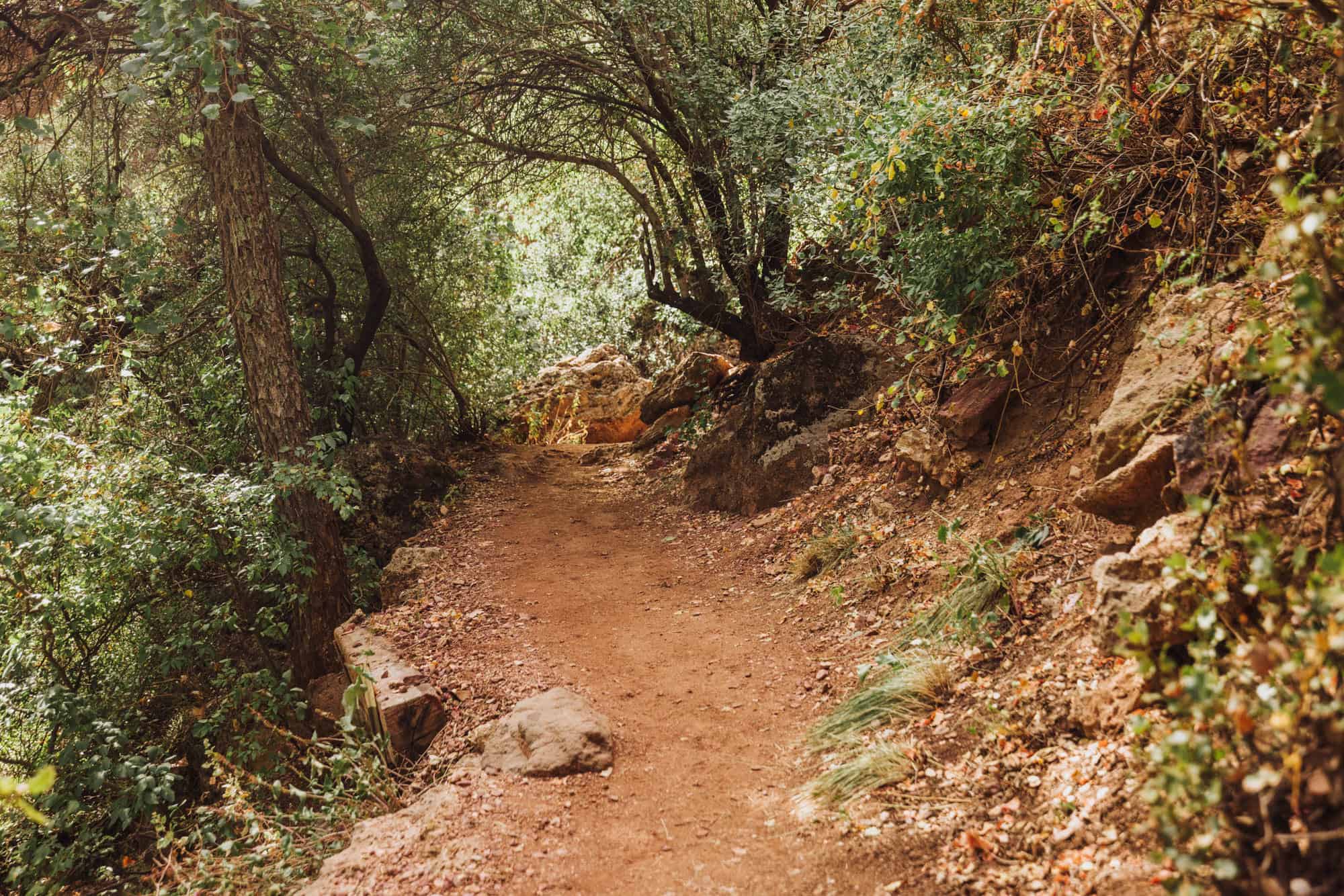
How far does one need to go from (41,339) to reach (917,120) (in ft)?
19.6

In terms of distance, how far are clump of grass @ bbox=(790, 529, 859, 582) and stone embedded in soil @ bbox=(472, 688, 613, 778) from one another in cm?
211

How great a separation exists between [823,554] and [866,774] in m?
2.79

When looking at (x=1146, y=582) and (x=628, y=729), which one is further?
(x=628, y=729)

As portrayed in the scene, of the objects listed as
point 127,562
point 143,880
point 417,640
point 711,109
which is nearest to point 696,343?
point 711,109

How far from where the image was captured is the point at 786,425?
8344 millimetres

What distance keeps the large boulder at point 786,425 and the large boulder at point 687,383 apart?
8.35ft

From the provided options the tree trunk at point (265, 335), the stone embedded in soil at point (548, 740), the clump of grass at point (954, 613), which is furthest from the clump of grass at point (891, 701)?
the tree trunk at point (265, 335)

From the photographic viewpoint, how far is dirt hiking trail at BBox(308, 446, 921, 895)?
3.60m

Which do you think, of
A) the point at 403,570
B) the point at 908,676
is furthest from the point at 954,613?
the point at 403,570

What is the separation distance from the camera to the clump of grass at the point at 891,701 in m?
4.04

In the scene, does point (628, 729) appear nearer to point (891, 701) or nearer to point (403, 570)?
point (891, 701)

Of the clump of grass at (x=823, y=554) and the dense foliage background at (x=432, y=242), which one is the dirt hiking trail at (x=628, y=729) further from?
the dense foliage background at (x=432, y=242)

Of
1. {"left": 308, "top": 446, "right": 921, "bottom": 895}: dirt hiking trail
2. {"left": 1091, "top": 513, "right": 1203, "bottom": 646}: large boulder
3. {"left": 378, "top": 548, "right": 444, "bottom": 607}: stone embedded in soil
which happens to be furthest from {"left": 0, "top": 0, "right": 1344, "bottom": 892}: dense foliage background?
{"left": 308, "top": 446, "right": 921, "bottom": 895}: dirt hiking trail

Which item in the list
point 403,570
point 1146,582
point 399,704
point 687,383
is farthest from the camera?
point 687,383
